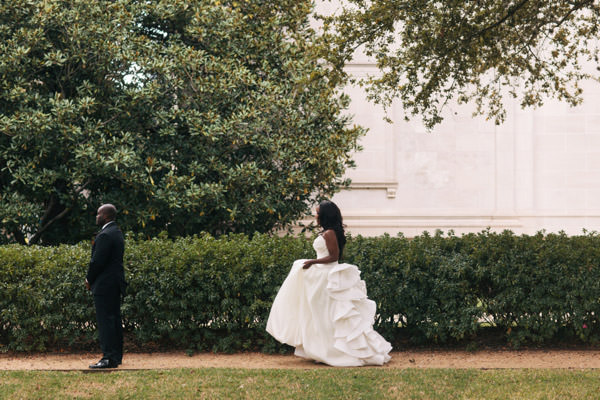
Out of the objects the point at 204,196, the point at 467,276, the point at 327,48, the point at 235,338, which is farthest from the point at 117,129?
the point at 467,276

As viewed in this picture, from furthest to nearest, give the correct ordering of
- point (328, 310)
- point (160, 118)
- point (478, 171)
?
point (478, 171)
point (160, 118)
point (328, 310)

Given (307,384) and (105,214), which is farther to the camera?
(105,214)

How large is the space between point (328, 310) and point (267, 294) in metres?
1.31

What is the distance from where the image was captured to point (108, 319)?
7.77 meters

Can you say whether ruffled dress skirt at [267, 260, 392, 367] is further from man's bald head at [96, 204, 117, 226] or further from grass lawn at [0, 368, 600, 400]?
man's bald head at [96, 204, 117, 226]

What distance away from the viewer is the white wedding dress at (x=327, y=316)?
7.82m

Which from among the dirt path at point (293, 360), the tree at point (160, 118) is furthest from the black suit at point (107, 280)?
the tree at point (160, 118)

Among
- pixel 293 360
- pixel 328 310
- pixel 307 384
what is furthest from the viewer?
pixel 293 360

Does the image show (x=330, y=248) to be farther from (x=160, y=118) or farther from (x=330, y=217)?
(x=160, y=118)

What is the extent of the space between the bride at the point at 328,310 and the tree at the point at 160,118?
4168 millimetres

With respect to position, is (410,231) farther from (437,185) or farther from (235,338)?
(235,338)

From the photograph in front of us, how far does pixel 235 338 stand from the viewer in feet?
28.9

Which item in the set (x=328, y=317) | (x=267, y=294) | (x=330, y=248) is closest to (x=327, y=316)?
(x=328, y=317)

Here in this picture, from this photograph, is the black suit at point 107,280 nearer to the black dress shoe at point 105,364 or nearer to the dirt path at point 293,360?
the black dress shoe at point 105,364
